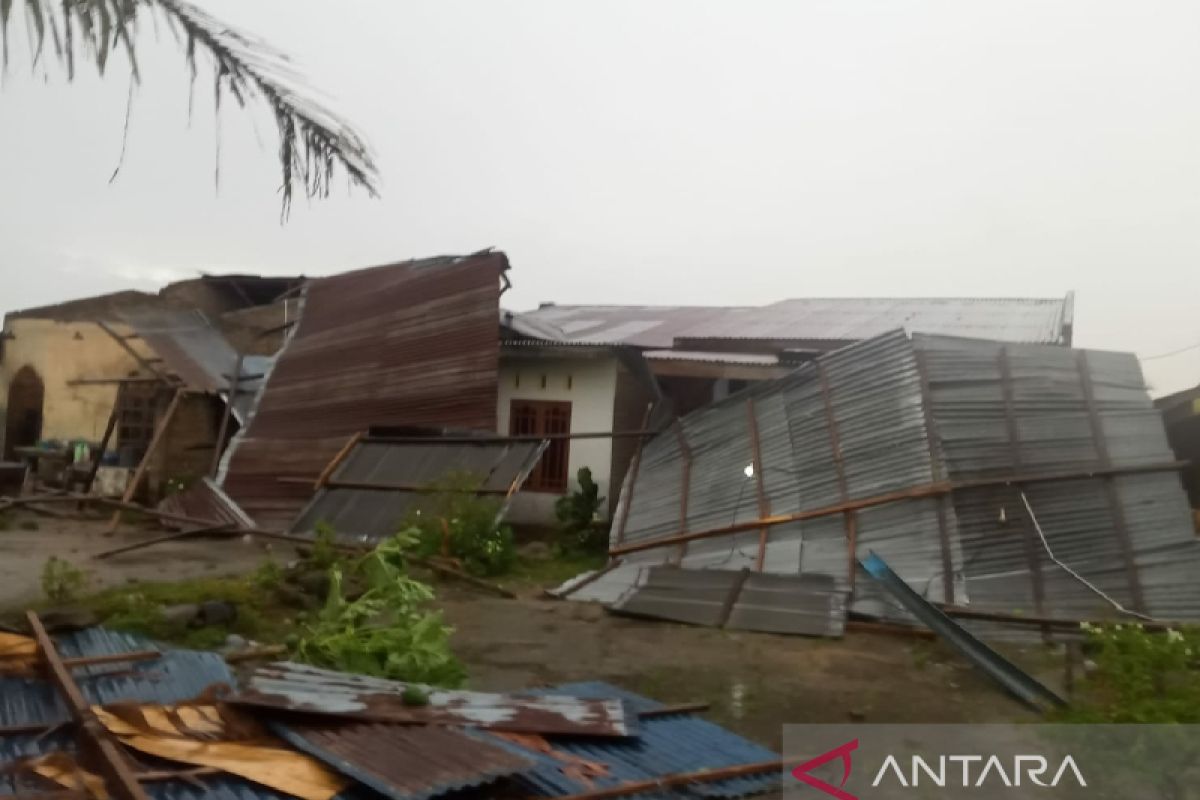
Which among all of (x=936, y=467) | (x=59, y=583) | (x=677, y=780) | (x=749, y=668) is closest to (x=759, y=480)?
(x=936, y=467)

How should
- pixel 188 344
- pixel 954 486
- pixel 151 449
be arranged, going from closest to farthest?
pixel 954 486
pixel 151 449
pixel 188 344

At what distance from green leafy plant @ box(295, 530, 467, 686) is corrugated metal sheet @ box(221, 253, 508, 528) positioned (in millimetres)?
6637

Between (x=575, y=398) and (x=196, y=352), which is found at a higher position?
(x=196, y=352)

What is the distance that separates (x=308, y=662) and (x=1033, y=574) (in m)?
5.79

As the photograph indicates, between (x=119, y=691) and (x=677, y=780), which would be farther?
(x=119, y=691)

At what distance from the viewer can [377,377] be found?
13750 mm

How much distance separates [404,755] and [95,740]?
120 centimetres

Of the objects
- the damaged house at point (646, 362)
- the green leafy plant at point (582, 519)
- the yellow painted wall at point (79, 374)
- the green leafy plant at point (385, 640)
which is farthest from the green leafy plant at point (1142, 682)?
the yellow painted wall at point (79, 374)

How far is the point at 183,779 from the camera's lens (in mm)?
3391

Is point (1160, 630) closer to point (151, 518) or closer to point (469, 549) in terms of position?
point (469, 549)

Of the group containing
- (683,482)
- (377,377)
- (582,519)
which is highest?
(377,377)

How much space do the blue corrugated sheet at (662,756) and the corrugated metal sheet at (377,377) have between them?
7954 mm

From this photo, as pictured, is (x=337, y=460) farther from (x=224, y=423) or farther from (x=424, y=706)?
(x=424, y=706)

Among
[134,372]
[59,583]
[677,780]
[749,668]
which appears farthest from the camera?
[134,372]
